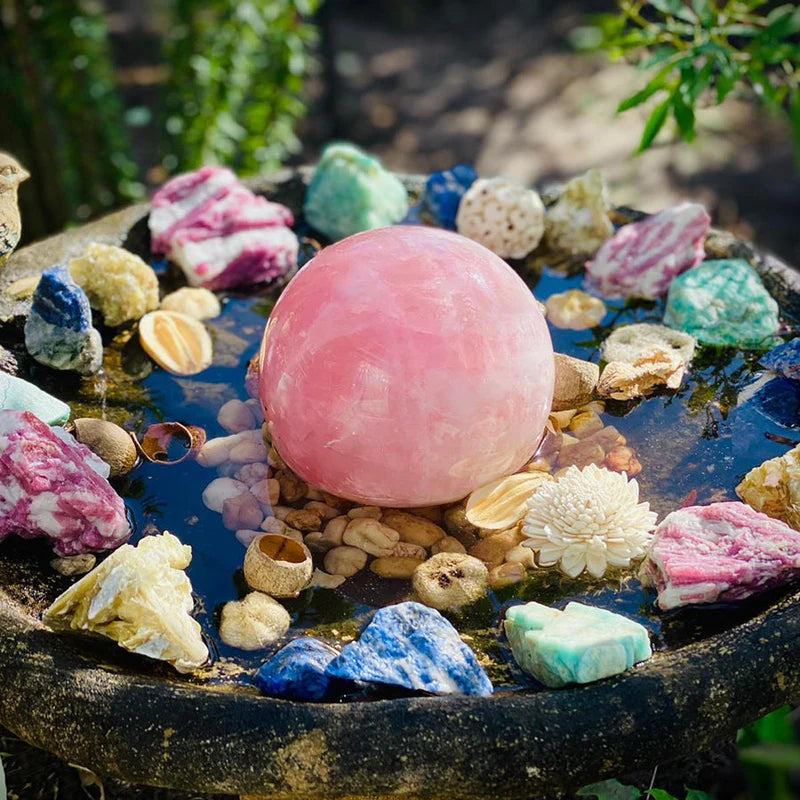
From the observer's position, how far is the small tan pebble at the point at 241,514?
1.99 m

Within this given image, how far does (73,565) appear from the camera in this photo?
1.88m

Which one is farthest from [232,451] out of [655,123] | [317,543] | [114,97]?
[114,97]

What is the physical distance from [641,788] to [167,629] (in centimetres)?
101

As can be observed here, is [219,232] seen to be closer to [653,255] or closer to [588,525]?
[653,255]

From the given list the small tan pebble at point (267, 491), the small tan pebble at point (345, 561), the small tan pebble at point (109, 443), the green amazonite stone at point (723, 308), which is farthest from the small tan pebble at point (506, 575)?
the green amazonite stone at point (723, 308)

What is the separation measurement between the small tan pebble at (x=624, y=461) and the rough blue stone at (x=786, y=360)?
0.43 meters

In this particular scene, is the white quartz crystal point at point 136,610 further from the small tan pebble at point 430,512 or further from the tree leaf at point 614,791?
the tree leaf at point 614,791

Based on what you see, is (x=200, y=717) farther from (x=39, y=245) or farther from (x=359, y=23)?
(x=359, y=23)

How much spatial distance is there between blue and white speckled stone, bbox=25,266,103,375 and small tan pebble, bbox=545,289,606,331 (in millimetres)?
1117

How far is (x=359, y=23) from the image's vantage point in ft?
23.6

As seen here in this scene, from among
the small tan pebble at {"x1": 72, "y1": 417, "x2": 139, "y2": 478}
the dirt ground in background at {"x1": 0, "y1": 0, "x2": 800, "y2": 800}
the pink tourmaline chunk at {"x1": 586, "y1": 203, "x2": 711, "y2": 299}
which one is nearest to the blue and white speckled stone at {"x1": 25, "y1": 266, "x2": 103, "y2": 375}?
the small tan pebble at {"x1": 72, "y1": 417, "x2": 139, "y2": 478}

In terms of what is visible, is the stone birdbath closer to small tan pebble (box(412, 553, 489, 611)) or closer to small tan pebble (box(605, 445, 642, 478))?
small tan pebble (box(412, 553, 489, 611))

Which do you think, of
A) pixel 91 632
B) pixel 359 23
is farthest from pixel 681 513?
pixel 359 23

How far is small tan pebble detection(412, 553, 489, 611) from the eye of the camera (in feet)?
5.98
